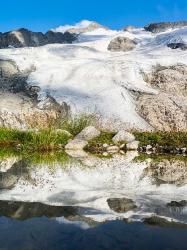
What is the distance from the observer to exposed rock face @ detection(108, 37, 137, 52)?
174 feet

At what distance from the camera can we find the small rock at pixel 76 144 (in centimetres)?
2923

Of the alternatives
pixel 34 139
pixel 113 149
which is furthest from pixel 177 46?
pixel 34 139

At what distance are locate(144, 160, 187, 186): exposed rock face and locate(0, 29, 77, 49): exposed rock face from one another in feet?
120

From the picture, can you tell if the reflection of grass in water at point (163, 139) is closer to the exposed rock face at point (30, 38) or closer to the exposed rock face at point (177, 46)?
the exposed rock face at point (177, 46)

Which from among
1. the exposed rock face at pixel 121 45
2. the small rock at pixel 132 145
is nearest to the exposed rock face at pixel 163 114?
the small rock at pixel 132 145

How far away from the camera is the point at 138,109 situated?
40.9m

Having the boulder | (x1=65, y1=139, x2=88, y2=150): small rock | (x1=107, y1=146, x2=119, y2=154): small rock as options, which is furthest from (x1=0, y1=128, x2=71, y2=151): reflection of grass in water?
the boulder

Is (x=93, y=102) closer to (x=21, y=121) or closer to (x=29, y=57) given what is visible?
(x=21, y=121)

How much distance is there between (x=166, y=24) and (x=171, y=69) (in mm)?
15077

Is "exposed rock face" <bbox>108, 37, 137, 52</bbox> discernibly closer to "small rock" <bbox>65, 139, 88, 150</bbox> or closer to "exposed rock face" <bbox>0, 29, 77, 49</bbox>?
"exposed rock face" <bbox>0, 29, 77, 49</bbox>

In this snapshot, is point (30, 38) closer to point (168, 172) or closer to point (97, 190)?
point (168, 172)

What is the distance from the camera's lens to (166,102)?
41.5 meters

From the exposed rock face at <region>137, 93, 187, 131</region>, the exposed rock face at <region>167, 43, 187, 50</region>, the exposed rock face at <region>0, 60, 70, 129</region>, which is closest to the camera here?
the exposed rock face at <region>0, 60, 70, 129</region>

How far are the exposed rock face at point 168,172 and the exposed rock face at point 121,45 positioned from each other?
3146 cm
